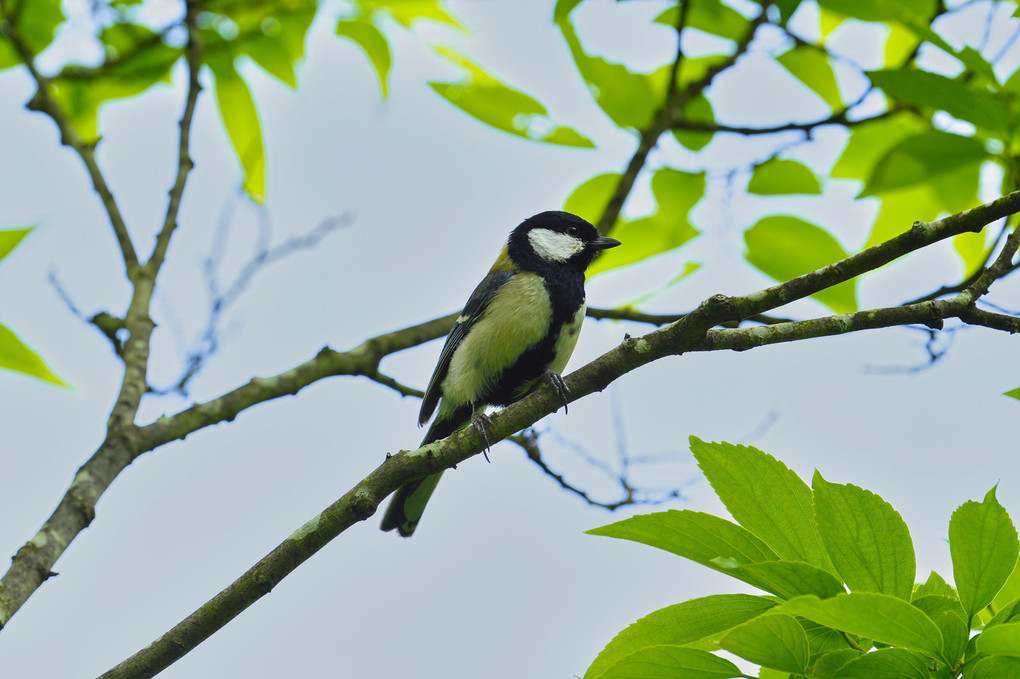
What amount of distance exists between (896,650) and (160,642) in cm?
162

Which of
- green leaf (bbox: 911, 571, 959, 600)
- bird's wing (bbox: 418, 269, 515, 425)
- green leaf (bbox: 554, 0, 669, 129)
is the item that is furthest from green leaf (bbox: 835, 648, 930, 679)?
bird's wing (bbox: 418, 269, 515, 425)

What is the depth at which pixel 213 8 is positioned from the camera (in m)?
3.79

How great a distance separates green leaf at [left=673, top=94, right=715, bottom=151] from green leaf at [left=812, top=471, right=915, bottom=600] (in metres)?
2.42

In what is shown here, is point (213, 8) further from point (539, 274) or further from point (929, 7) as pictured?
point (929, 7)

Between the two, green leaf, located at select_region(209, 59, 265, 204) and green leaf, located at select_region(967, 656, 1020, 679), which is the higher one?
green leaf, located at select_region(209, 59, 265, 204)

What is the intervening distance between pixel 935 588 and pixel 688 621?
1.43 ft

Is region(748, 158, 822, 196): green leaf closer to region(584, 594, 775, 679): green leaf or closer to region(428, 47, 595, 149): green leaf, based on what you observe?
region(428, 47, 595, 149): green leaf

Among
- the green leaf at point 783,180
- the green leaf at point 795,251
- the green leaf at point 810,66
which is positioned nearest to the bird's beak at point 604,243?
the green leaf at point 783,180

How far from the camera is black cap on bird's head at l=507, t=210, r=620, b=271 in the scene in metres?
4.05

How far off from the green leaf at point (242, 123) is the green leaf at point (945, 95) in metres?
2.28

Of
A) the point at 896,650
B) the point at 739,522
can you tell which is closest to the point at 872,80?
the point at 739,522

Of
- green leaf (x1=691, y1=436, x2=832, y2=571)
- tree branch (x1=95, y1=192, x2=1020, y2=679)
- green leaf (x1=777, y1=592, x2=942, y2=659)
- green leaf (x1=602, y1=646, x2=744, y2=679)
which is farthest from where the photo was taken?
tree branch (x1=95, y1=192, x2=1020, y2=679)

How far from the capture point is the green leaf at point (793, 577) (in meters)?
1.21

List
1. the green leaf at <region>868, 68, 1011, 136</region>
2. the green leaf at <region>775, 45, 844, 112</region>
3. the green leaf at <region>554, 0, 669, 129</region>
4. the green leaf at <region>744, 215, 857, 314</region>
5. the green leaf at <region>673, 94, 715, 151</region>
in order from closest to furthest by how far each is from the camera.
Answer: the green leaf at <region>868, 68, 1011, 136</region>
the green leaf at <region>744, 215, 857, 314</region>
the green leaf at <region>554, 0, 669, 129</region>
the green leaf at <region>775, 45, 844, 112</region>
the green leaf at <region>673, 94, 715, 151</region>
